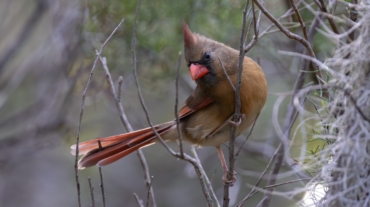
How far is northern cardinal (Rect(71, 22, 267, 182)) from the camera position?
7.27 ft

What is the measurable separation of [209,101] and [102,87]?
1.99 m

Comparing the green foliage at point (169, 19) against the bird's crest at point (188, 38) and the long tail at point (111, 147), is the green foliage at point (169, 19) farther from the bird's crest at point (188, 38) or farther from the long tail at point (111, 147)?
the long tail at point (111, 147)

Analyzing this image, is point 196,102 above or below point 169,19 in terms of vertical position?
below

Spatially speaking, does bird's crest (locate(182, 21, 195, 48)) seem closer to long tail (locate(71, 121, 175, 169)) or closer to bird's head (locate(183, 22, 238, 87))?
bird's head (locate(183, 22, 238, 87))

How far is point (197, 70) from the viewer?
87.7 inches

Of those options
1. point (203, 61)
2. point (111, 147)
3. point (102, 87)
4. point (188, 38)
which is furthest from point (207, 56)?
point (102, 87)

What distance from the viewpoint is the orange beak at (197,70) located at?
2.20 metres

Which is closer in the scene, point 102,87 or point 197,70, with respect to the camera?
point 197,70

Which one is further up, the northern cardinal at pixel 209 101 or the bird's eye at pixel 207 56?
the bird's eye at pixel 207 56

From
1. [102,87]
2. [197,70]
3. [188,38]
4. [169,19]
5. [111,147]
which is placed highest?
[169,19]

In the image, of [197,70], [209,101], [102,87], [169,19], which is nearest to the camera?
[197,70]

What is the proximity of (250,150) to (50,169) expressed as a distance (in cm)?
327

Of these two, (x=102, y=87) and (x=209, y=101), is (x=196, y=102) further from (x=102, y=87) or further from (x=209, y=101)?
(x=102, y=87)

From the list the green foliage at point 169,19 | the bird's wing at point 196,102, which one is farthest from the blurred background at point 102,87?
the bird's wing at point 196,102
